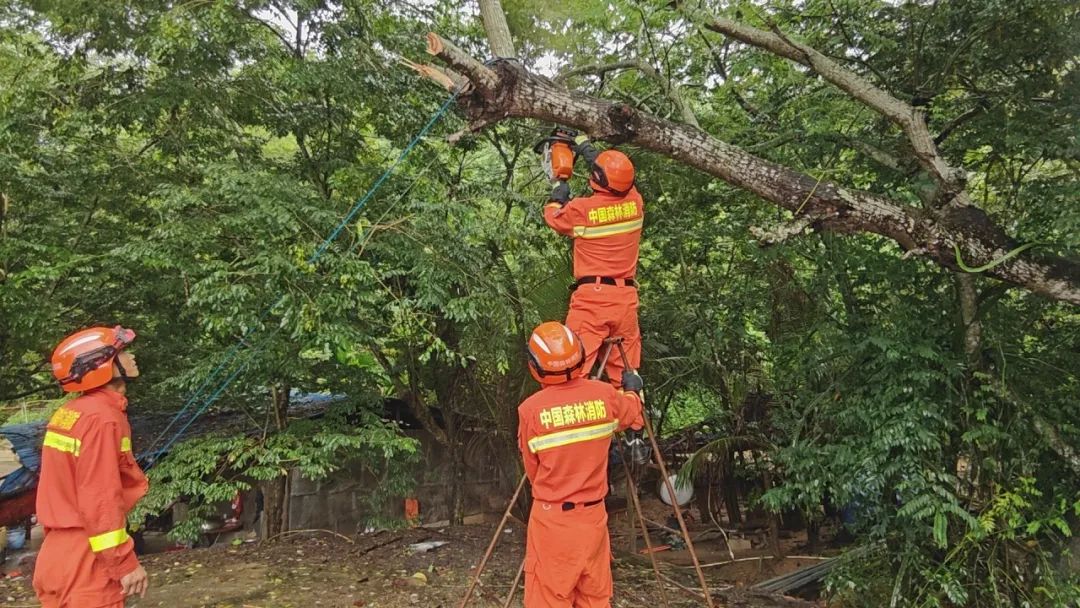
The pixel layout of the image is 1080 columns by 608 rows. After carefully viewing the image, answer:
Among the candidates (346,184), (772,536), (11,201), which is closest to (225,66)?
(346,184)

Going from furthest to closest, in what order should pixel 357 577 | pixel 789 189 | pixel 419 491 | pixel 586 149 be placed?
pixel 419 491 → pixel 357 577 → pixel 586 149 → pixel 789 189

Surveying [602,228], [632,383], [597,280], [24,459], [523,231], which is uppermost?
[523,231]

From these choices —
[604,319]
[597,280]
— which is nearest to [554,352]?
[604,319]

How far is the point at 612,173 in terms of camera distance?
399 centimetres

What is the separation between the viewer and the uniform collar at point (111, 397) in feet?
9.33

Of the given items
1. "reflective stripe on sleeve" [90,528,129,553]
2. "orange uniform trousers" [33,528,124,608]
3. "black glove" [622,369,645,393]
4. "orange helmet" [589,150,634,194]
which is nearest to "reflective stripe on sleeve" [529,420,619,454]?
"black glove" [622,369,645,393]

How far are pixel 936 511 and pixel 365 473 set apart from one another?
574 centimetres

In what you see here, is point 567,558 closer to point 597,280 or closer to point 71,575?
point 597,280

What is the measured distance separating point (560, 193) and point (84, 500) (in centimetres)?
297

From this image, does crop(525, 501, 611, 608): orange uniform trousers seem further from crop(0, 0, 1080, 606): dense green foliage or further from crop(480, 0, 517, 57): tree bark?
crop(480, 0, 517, 57): tree bark

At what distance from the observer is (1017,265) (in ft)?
12.5

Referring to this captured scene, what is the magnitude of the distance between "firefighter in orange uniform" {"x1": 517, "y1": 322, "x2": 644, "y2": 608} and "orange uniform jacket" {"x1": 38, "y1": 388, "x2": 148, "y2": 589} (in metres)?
1.79

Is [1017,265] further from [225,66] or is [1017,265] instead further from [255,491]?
[255,491]

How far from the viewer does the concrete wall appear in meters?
7.16
